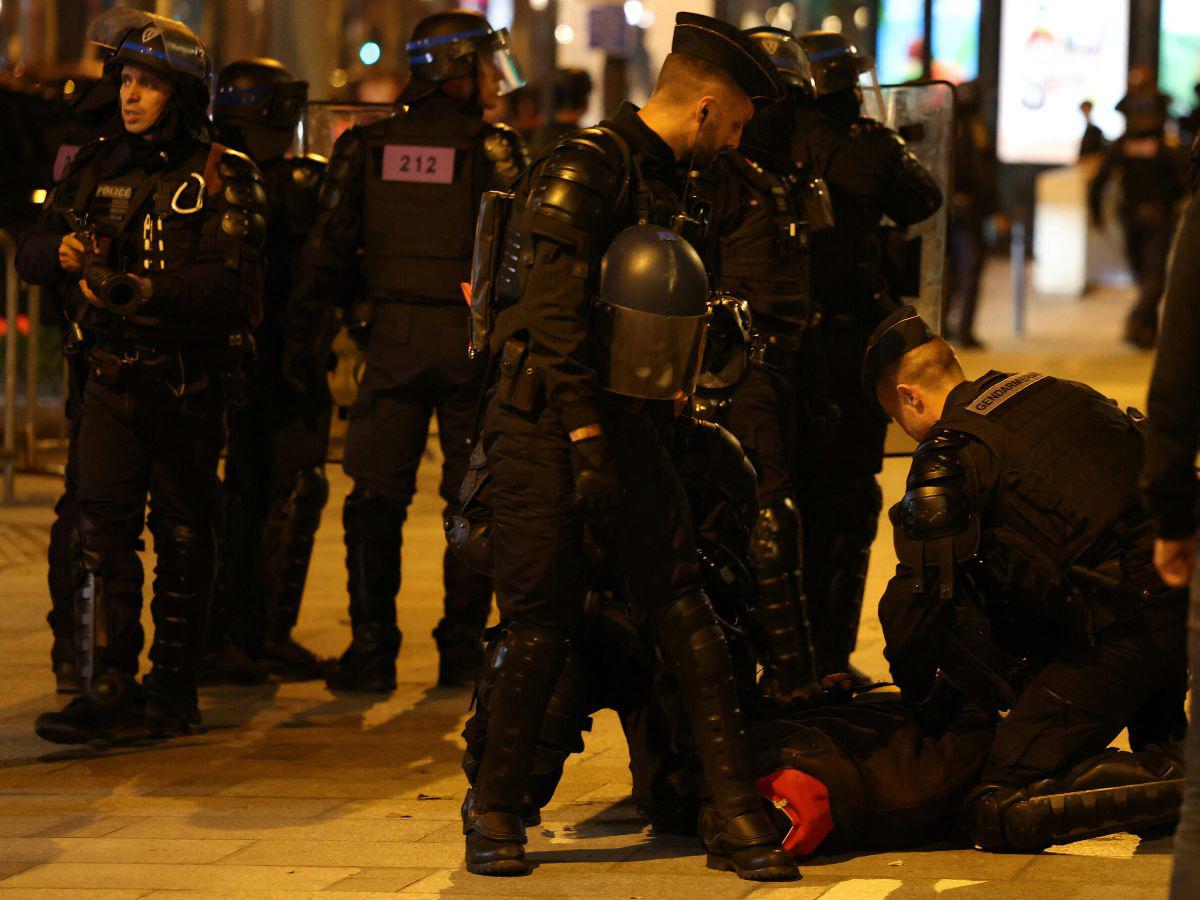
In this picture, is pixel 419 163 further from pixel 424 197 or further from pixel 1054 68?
pixel 1054 68

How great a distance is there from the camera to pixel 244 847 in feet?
16.8

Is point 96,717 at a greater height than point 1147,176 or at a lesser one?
lesser

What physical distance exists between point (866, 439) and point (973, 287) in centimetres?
1027

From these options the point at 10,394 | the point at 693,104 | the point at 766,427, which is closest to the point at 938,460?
the point at 693,104

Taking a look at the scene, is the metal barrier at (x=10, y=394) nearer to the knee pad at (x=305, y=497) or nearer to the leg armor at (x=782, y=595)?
the knee pad at (x=305, y=497)

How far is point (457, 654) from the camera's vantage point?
738 centimetres

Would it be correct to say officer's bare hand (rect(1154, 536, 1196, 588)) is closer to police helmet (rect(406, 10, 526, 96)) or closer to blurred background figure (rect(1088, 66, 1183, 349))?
police helmet (rect(406, 10, 526, 96))

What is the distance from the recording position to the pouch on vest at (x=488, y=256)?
4961 mm

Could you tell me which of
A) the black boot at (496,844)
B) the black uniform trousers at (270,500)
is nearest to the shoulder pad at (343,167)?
the black uniform trousers at (270,500)

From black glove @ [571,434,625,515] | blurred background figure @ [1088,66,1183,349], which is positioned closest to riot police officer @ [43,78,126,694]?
black glove @ [571,434,625,515]

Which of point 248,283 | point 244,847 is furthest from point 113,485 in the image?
point 244,847

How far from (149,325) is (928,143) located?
3112 mm

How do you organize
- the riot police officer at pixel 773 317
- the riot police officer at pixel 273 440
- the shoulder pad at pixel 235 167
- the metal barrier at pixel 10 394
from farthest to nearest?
the metal barrier at pixel 10 394
the riot police officer at pixel 273 440
the riot police officer at pixel 773 317
the shoulder pad at pixel 235 167

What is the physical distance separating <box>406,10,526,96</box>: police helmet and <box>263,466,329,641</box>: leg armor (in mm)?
1418
